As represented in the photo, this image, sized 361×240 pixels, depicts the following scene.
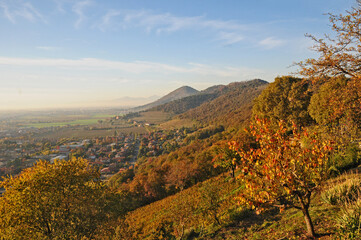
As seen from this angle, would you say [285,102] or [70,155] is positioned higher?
[285,102]

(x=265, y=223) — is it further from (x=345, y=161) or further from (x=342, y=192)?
(x=345, y=161)

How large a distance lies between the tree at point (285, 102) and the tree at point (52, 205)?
2568cm

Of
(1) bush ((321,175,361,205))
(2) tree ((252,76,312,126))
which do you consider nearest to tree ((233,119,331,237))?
(1) bush ((321,175,361,205))

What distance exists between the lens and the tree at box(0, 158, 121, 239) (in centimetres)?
1271

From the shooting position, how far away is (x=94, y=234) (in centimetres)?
1292

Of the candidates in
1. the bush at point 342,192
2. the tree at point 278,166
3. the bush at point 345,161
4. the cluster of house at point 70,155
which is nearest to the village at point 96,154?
the cluster of house at point 70,155

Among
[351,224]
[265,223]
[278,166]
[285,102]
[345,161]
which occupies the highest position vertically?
[285,102]

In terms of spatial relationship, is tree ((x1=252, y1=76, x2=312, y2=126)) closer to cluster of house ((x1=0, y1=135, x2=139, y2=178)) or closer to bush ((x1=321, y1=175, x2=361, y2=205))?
bush ((x1=321, y1=175, x2=361, y2=205))

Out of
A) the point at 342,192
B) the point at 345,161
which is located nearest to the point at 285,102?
the point at 345,161

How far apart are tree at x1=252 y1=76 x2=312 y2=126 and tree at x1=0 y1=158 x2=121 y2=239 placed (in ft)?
84.3

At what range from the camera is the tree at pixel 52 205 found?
1271 centimetres

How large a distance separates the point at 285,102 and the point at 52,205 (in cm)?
3621

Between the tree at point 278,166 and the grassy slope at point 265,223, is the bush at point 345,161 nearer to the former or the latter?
the grassy slope at point 265,223

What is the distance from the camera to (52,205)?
45.8 ft
